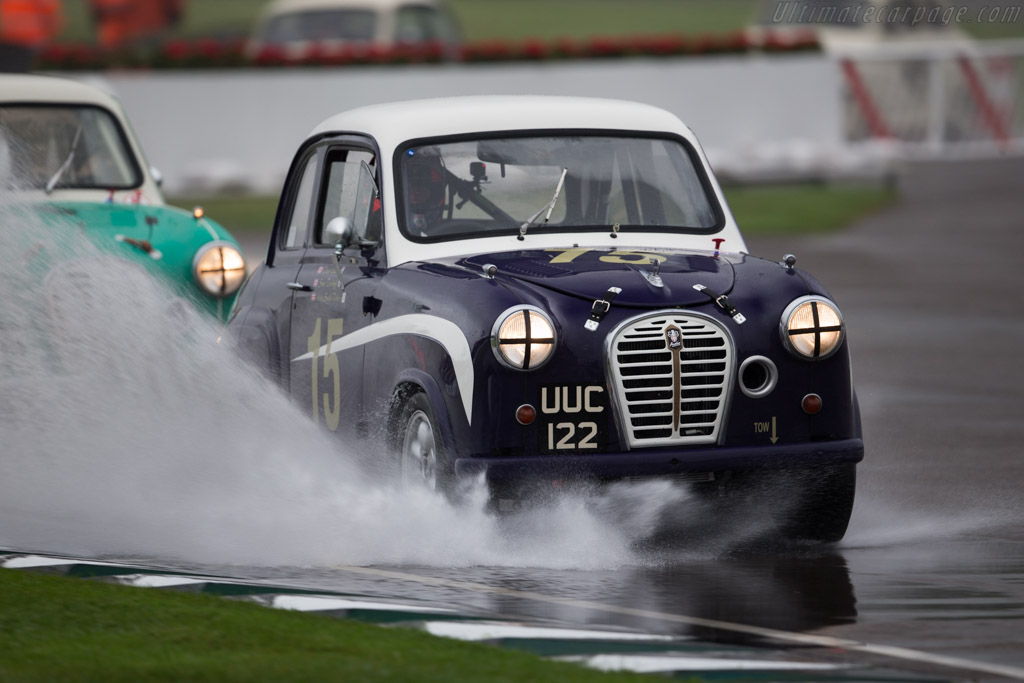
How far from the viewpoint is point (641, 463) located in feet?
25.1

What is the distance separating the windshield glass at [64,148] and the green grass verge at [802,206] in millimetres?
12180

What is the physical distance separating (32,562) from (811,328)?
9.91 feet

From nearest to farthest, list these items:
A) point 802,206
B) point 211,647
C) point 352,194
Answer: point 211,647 < point 352,194 < point 802,206

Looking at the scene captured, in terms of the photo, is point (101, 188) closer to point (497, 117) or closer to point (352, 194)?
point (352, 194)

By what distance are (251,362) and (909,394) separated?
4.91 meters

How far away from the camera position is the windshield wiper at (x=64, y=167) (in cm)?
1241

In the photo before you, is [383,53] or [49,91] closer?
[49,91]

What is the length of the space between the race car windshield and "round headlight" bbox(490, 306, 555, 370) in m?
1.24

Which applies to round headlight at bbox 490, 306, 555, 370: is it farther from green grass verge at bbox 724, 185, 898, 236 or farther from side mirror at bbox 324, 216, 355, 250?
green grass verge at bbox 724, 185, 898, 236

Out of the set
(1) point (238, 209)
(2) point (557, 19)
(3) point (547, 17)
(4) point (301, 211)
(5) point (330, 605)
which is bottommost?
(5) point (330, 605)

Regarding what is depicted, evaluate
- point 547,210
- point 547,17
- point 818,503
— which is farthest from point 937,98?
point 547,17

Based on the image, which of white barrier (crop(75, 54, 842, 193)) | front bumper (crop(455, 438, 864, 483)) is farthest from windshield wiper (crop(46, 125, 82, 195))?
white barrier (crop(75, 54, 842, 193))

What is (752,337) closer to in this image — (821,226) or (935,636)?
(935,636)

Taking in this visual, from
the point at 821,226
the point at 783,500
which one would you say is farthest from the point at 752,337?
the point at 821,226
